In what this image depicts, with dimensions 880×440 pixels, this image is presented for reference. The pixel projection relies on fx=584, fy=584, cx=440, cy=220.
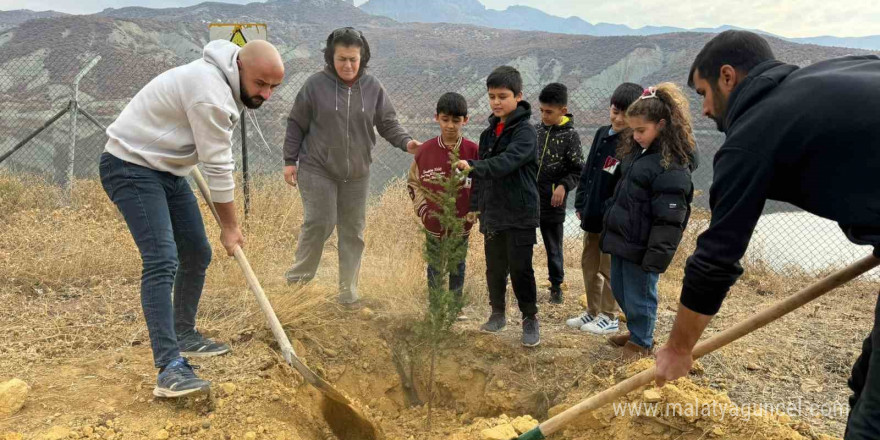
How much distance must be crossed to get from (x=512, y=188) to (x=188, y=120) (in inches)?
76.3

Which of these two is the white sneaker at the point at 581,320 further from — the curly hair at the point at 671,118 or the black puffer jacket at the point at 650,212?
the curly hair at the point at 671,118

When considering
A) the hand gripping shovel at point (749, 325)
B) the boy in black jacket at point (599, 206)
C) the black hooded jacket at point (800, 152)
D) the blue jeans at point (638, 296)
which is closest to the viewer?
the black hooded jacket at point (800, 152)

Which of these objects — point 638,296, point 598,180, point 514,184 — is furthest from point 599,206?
point 638,296

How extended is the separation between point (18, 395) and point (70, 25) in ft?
110

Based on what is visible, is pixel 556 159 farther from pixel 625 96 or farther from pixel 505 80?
pixel 505 80

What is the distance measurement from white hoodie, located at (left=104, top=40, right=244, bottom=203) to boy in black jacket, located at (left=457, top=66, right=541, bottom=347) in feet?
4.80

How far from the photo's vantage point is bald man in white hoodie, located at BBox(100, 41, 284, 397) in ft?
9.35

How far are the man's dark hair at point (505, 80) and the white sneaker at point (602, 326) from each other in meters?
1.76

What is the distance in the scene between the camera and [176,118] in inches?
115

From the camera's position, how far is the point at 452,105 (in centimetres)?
394

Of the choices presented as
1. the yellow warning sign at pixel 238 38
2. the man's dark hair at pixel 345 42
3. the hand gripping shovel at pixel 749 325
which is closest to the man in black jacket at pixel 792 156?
the hand gripping shovel at pixel 749 325

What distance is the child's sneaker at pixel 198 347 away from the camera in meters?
3.55

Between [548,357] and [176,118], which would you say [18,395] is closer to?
[176,118]

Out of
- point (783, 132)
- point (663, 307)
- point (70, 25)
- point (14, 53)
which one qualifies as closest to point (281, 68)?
point (783, 132)
